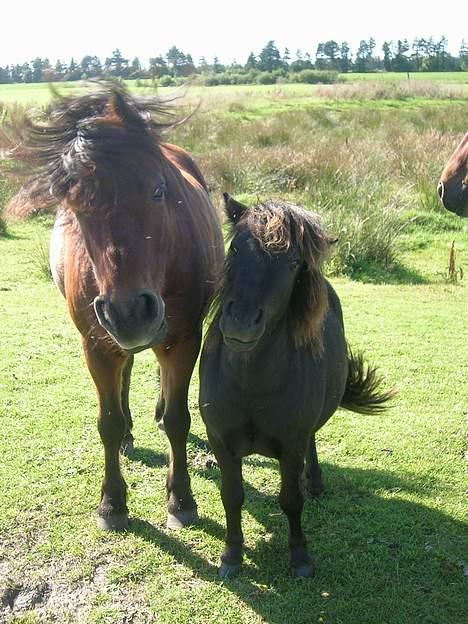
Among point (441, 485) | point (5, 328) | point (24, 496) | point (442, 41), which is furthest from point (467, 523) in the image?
point (442, 41)

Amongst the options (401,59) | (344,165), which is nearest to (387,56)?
(401,59)

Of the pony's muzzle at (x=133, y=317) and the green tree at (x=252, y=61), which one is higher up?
the green tree at (x=252, y=61)

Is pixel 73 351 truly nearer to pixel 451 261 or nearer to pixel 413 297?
pixel 413 297

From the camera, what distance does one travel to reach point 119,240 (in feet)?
8.13

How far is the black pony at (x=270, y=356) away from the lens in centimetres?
251

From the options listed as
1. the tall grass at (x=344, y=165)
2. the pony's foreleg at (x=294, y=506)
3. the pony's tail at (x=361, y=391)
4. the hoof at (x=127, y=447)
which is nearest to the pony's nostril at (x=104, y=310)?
the pony's foreleg at (x=294, y=506)

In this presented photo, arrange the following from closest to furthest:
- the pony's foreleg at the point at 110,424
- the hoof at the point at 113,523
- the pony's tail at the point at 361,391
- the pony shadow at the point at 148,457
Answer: the pony's foreleg at the point at 110,424
the hoof at the point at 113,523
the pony's tail at the point at 361,391
the pony shadow at the point at 148,457

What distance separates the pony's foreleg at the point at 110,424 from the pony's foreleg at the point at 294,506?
3.20 ft

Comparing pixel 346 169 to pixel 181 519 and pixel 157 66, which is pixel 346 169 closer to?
pixel 157 66

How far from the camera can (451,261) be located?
29.5 feet

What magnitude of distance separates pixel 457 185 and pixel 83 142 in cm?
317

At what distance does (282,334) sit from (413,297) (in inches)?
233

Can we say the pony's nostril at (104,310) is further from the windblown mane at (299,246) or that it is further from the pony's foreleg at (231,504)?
the pony's foreleg at (231,504)

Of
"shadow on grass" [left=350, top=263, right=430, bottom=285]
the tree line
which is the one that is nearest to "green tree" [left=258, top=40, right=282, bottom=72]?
the tree line
